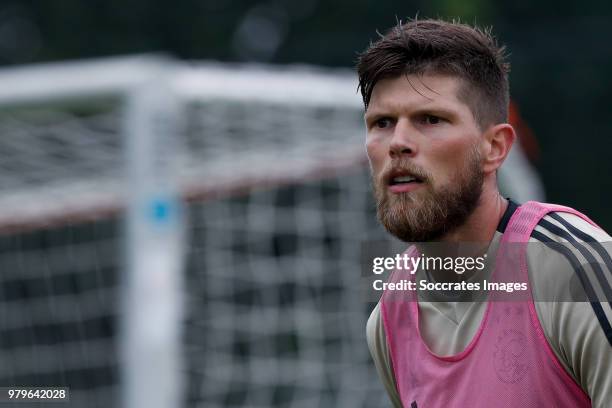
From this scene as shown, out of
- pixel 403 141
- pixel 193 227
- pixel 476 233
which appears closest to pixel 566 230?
pixel 476 233

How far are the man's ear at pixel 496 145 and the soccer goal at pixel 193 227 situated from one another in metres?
2.24

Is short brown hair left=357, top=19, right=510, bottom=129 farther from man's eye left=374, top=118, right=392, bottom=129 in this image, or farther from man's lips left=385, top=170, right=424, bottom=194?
man's lips left=385, top=170, right=424, bottom=194

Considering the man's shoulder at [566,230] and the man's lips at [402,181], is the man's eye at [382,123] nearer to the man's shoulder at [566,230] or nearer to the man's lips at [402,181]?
the man's lips at [402,181]

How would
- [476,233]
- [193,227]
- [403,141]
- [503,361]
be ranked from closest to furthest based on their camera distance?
[503,361]
[403,141]
[476,233]
[193,227]

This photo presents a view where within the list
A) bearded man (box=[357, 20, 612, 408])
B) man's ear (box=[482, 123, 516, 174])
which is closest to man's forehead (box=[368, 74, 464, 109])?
bearded man (box=[357, 20, 612, 408])

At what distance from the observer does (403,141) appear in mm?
2521

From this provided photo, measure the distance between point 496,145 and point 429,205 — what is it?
0.23 metres

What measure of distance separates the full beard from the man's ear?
0.03 metres

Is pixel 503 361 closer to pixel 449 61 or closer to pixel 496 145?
pixel 496 145

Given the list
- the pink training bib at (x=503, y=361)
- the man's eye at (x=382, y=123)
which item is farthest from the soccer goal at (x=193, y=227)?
the man's eye at (x=382, y=123)

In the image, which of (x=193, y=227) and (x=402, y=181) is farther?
(x=193, y=227)

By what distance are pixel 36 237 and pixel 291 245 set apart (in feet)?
8.63

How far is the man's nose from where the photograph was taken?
2521 mm

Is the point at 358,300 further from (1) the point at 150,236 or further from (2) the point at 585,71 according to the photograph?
(2) the point at 585,71
